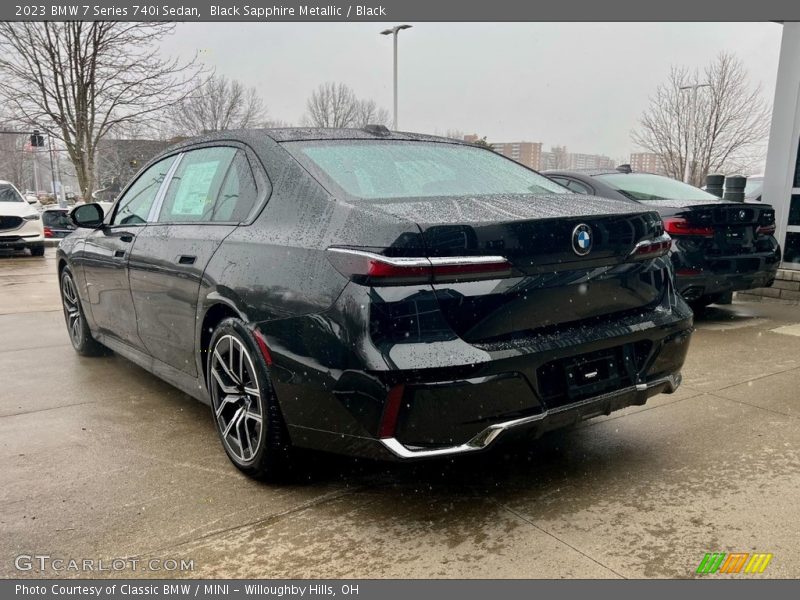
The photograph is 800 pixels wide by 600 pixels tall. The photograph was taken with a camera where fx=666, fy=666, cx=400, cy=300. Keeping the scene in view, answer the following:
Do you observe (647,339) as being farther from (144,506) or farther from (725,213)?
(725,213)

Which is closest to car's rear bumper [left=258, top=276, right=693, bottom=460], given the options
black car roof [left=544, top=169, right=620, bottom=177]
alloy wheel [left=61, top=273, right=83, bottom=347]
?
alloy wheel [left=61, top=273, right=83, bottom=347]

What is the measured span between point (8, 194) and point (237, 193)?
14295mm

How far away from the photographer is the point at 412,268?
222cm

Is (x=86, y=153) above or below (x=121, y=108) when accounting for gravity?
A: below

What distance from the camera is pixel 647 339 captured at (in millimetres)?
2689

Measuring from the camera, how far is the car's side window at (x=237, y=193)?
2.97 meters

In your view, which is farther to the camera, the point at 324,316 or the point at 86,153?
the point at 86,153

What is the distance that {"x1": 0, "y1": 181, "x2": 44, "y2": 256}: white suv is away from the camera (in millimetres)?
13641

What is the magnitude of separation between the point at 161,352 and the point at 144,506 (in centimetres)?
110

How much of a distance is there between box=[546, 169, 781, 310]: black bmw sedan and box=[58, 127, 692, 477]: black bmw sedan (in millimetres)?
2787

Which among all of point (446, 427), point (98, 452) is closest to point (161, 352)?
point (98, 452)

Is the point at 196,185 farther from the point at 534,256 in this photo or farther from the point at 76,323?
the point at 76,323

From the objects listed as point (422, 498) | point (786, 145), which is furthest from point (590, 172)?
point (422, 498)
